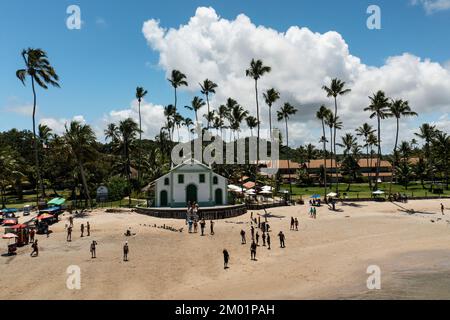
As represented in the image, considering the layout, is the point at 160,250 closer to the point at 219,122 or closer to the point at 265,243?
the point at 265,243

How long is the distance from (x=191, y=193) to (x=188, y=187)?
0.85 metres

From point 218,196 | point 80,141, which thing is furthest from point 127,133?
point 218,196

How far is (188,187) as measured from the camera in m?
43.3

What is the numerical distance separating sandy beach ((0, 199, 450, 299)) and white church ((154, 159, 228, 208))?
23.0 ft

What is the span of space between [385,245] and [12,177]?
4656 centimetres

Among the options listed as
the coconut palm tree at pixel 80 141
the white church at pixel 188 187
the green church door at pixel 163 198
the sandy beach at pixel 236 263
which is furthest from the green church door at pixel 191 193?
the coconut palm tree at pixel 80 141

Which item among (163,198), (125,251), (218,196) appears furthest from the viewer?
(218,196)

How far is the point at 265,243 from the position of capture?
2748 cm

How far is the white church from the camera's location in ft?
141

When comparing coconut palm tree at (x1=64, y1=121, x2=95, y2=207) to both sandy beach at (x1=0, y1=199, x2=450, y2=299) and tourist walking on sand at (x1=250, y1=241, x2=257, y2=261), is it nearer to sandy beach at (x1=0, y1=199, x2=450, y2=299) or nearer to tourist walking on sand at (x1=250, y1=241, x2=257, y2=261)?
sandy beach at (x1=0, y1=199, x2=450, y2=299)

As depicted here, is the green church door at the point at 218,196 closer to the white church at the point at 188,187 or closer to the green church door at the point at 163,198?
the white church at the point at 188,187

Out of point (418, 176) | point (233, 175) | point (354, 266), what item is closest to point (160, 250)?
point (354, 266)

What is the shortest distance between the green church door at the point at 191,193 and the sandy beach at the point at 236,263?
766 cm

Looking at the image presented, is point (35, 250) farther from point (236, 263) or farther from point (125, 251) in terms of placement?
point (236, 263)
